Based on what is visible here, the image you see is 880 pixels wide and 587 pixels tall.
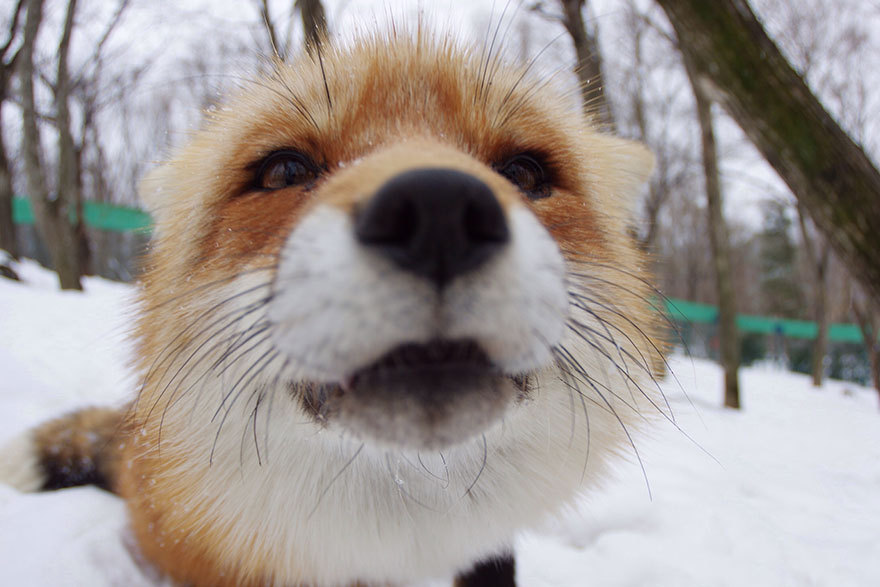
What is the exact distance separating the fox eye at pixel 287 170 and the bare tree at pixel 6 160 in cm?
1135

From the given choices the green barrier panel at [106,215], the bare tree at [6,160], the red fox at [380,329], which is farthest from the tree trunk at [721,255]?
the bare tree at [6,160]

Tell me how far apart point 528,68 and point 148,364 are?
1799 mm

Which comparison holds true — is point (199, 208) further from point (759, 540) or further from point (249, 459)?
point (759, 540)

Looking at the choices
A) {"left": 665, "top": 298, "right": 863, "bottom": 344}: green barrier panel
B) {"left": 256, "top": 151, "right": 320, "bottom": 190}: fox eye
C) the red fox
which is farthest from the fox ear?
{"left": 665, "top": 298, "right": 863, "bottom": 344}: green barrier panel

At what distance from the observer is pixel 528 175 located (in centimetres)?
161

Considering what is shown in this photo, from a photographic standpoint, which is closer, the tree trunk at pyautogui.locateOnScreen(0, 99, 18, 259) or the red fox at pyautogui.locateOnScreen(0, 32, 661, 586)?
the red fox at pyautogui.locateOnScreen(0, 32, 661, 586)

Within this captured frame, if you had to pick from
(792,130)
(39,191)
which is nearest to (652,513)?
(792,130)

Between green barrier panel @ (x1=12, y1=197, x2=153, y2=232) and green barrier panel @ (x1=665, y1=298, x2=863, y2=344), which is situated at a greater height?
green barrier panel @ (x1=12, y1=197, x2=153, y2=232)

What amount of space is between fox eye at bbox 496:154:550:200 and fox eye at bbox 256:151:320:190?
62 centimetres

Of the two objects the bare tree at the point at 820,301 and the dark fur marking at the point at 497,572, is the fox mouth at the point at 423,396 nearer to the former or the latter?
the dark fur marking at the point at 497,572

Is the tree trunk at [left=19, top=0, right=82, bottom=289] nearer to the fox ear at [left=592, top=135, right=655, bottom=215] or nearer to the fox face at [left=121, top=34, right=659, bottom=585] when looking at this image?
the fox face at [left=121, top=34, right=659, bottom=585]

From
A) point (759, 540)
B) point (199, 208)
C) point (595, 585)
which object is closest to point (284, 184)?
point (199, 208)

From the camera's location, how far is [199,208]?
5.36ft

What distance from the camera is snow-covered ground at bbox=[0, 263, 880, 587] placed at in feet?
6.04
